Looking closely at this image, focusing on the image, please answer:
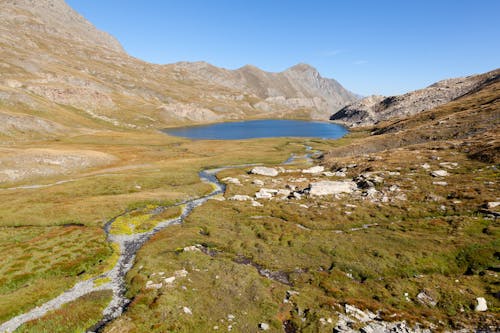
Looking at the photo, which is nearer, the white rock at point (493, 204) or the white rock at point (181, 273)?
the white rock at point (181, 273)

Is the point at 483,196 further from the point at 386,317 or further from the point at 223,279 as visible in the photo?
the point at 223,279

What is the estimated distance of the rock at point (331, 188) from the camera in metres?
70.1

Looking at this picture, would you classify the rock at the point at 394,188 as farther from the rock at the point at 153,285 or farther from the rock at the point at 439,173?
the rock at the point at 153,285

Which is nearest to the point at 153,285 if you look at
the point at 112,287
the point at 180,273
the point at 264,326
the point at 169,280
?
the point at 169,280

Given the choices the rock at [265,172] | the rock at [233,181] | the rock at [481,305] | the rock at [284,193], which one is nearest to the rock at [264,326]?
the rock at [481,305]

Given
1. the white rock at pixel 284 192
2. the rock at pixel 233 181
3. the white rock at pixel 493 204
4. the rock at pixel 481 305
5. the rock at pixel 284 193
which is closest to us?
the rock at pixel 481 305

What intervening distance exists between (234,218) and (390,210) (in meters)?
32.0

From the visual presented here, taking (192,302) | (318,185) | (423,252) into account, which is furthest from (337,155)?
(192,302)

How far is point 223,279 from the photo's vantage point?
36812mm

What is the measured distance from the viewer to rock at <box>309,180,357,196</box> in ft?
230

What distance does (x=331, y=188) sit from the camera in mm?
71562

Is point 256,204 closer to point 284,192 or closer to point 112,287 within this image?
point 284,192

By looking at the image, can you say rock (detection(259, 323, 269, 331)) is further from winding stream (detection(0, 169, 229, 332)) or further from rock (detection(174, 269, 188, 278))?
winding stream (detection(0, 169, 229, 332))

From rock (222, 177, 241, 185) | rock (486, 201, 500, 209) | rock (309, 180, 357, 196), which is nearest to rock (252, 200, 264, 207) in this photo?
rock (309, 180, 357, 196)
